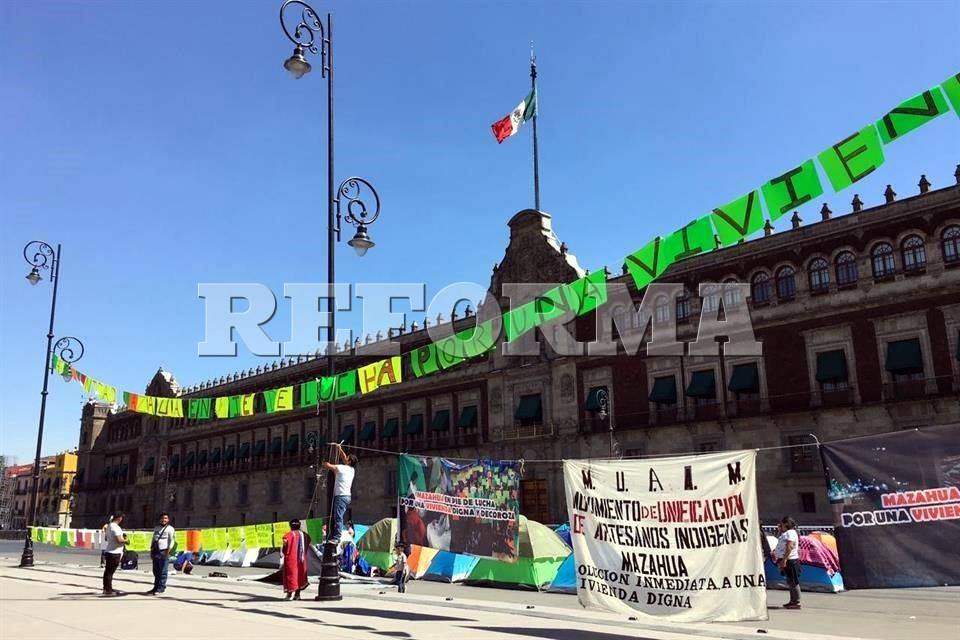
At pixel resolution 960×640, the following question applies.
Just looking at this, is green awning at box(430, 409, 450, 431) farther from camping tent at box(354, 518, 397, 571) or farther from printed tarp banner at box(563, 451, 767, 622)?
printed tarp banner at box(563, 451, 767, 622)

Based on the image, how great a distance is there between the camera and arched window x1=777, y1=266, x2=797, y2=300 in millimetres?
32062

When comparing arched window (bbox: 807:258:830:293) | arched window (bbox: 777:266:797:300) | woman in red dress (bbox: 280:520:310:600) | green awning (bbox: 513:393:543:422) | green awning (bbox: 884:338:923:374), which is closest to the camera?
woman in red dress (bbox: 280:520:310:600)

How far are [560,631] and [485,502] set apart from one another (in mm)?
3054

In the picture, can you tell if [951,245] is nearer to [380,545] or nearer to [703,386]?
[703,386]

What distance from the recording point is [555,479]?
1497 inches

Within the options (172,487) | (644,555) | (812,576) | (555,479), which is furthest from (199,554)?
(172,487)

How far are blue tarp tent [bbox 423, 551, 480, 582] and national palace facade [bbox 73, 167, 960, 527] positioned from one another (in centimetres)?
769

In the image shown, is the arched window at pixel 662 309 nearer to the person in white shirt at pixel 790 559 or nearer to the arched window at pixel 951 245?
the arched window at pixel 951 245

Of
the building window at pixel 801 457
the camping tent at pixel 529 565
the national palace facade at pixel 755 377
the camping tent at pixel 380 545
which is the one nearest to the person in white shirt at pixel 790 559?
the camping tent at pixel 529 565

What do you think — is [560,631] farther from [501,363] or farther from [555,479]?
[501,363]

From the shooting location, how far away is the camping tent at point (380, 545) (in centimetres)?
2217

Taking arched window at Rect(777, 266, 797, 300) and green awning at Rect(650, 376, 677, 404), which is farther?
green awning at Rect(650, 376, 677, 404)

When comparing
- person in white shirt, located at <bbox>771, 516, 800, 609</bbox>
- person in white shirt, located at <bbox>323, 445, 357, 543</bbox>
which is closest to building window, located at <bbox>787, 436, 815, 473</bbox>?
person in white shirt, located at <bbox>771, 516, 800, 609</bbox>

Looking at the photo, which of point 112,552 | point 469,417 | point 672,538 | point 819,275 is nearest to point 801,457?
point 819,275
